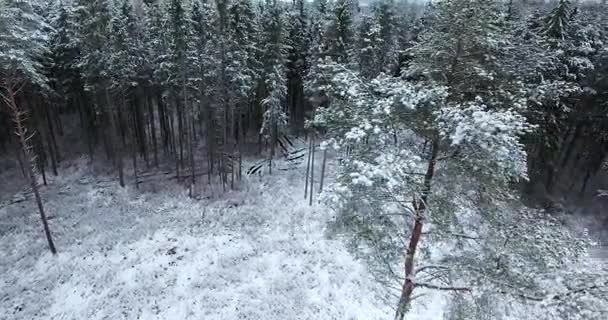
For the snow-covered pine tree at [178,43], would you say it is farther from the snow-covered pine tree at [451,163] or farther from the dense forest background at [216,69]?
the snow-covered pine tree at [451,163]

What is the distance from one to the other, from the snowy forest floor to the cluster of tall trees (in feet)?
10.0

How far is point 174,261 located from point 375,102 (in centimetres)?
1735

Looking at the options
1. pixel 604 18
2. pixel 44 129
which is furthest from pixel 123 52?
pixel 604 18

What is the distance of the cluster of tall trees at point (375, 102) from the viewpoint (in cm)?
710

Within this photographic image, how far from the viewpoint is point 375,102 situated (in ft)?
24.7

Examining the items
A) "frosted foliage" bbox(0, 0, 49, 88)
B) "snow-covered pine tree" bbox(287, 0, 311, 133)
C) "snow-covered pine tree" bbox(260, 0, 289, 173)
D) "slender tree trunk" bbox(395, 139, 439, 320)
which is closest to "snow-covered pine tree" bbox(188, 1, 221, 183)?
"snow-covered pine tree" bbox(260, 0, 289, 173)

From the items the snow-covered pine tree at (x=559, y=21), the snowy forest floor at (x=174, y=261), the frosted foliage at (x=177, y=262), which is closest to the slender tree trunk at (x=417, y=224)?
the snowy forest floor at (x=174, y=261)

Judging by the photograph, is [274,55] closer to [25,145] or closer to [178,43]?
[178,43]

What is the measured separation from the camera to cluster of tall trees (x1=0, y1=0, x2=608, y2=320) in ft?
23.3

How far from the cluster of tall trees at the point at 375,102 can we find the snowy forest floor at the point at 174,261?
120 inches

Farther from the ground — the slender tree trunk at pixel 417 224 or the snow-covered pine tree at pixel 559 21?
the snow-covered pine tree at pixel 559 21

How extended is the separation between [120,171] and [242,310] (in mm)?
17684

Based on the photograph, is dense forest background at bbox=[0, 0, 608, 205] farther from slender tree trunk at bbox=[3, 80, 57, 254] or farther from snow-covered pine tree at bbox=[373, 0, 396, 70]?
slender tree trunk at bbox=[3, 80, 57, 254]

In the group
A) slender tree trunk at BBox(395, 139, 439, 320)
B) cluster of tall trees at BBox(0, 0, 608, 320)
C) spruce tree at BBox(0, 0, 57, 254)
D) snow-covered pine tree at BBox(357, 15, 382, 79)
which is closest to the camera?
cluster of tall trees at BBox(0, 0, 608, 320)
